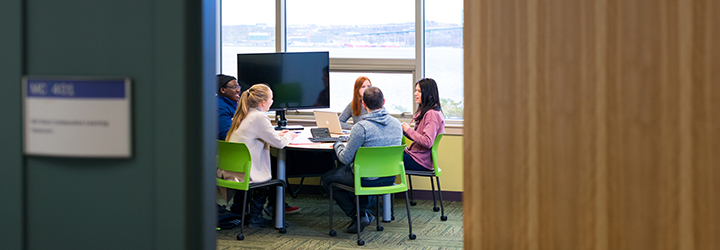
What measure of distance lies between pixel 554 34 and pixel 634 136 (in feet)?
0.76

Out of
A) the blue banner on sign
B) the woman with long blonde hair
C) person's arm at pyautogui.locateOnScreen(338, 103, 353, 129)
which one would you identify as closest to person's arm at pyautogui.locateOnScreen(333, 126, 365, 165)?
the woman with long blonde hair

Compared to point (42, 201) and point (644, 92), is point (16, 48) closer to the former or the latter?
point (42, 201)

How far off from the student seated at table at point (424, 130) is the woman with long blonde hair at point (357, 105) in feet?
2.25

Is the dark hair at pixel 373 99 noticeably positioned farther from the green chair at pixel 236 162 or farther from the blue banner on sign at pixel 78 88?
the blue banner on sign at pixel 78 88

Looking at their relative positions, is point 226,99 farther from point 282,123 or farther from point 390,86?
point 390,86

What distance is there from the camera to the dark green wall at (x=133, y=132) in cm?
108

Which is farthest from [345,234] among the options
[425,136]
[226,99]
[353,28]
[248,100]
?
[353,28]

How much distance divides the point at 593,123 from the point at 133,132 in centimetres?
87

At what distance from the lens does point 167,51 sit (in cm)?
108

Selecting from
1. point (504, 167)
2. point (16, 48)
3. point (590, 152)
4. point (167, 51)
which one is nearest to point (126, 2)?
point (167, 51)

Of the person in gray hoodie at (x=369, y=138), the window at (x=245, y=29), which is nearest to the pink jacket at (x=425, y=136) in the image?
the person in gray hoodie at (x=369, y=138)

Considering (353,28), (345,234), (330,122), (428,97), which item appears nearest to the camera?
(345,234)

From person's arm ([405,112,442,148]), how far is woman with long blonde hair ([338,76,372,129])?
0.81 meters

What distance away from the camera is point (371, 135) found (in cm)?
388
